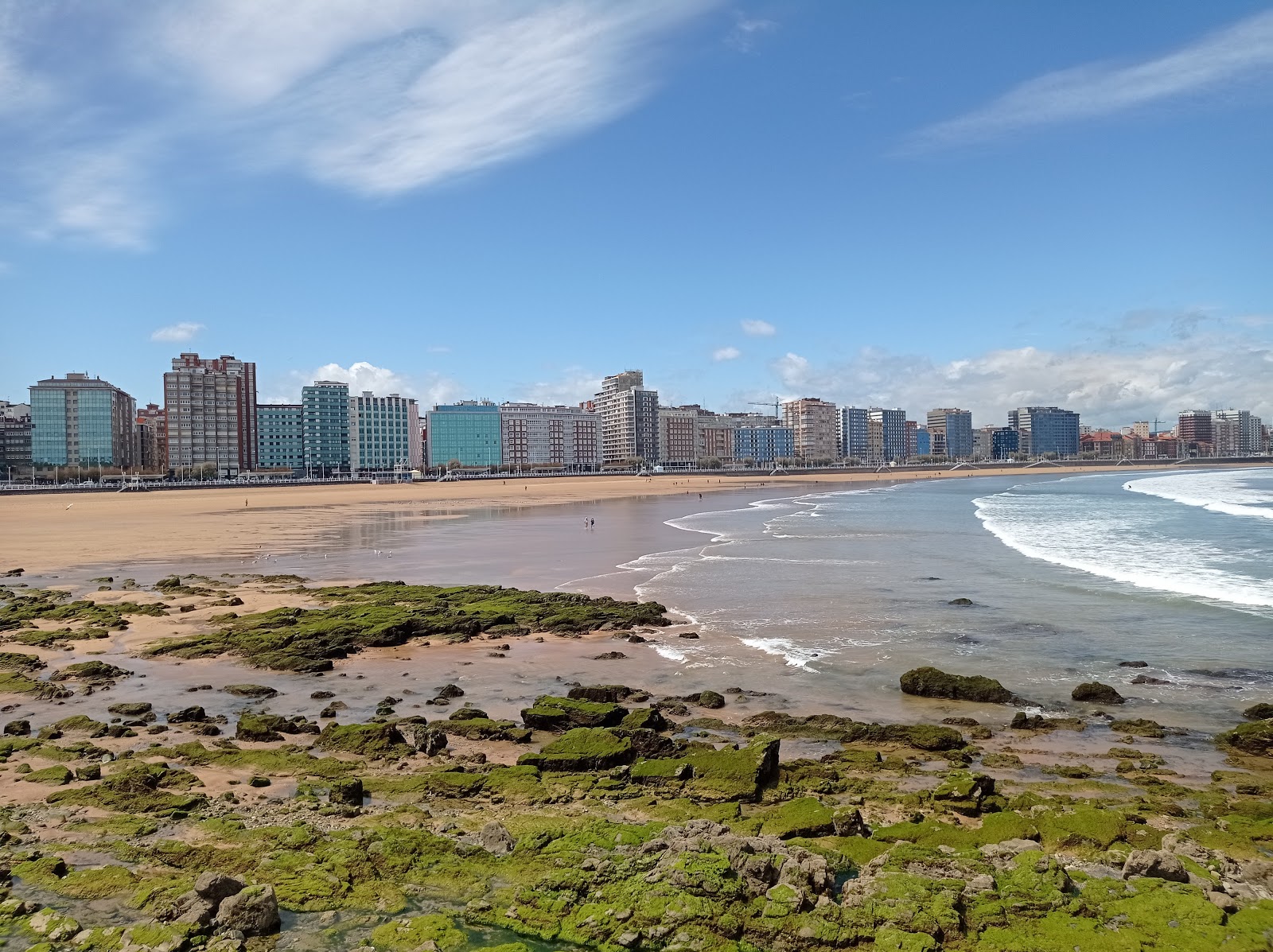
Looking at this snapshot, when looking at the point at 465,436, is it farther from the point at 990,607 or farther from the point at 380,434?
the point at 990,607

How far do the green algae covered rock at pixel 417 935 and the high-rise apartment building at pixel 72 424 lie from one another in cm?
15540

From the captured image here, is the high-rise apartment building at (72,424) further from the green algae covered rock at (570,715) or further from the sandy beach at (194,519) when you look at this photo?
the green algae covered rock at (570,715)

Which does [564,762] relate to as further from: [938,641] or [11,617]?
[11,617]

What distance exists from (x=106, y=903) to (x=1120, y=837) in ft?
25.5

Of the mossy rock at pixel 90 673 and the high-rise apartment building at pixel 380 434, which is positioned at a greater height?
the high-rise apartment building at pixel 380 434

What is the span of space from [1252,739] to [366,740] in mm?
9993

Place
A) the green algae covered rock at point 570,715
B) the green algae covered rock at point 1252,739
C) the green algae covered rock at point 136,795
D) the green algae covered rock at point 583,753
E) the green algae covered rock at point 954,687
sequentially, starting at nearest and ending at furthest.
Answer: the green algae covered rock at point 136,795 → the green algae covered rock at point 583,753 → the green algae covered rock at point 1252,739 → the green algae covered rock at point 570,715 → the green algae covered rock at point 954,687

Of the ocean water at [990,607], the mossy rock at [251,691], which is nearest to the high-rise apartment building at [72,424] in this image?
the ocean water at [990,607]

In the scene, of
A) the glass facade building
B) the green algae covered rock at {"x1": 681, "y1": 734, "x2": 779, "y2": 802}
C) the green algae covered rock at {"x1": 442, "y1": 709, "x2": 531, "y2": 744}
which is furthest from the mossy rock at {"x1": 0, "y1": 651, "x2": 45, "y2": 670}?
the glass facade building

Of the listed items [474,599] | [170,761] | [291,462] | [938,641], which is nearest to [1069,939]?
[170,761]

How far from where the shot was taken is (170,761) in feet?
29.2

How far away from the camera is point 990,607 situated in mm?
18344

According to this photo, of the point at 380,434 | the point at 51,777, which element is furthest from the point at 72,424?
the point at 51,777

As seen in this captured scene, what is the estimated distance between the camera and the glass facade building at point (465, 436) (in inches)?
7151
